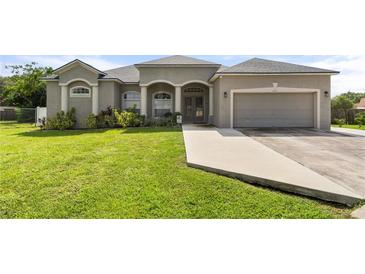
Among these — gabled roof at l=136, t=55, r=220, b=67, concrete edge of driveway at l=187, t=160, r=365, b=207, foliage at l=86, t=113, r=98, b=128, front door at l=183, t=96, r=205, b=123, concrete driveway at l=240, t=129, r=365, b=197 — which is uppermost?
gabled roof at l=136, t=55, r=220, b=67

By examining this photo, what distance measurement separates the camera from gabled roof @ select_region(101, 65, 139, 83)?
18.3 metres

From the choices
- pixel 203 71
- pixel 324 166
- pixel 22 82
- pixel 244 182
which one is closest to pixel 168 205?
pixel 244 182

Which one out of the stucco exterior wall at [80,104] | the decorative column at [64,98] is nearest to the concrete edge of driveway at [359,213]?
the stucco exterior wall at [80,104]

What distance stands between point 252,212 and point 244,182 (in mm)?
1214

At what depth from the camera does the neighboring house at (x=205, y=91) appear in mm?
14484

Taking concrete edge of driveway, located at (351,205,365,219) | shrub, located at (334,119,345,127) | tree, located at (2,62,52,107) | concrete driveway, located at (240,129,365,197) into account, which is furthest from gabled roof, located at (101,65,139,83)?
shrub, located at (334,119,345,127)

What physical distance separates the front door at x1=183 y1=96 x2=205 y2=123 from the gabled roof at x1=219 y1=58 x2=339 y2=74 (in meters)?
4.39

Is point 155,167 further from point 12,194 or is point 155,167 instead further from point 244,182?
point 12,194

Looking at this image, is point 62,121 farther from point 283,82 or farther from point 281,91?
point 283,82

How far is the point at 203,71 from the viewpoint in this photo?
17.2 m

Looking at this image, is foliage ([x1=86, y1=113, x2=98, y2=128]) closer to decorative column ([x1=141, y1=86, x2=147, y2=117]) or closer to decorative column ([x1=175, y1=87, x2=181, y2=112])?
decorative column ([x1=141, y1=86, x2=147, y2=117])

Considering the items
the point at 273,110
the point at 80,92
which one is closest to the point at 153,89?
the point at 80,92

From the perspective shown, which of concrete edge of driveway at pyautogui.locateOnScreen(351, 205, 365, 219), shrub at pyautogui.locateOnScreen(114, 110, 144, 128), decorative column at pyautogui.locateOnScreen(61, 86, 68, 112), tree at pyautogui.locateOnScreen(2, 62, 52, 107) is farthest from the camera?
tree at pyautogui.locateOnScreen(2, 62, 52, 107)

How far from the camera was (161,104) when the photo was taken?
18.7m
